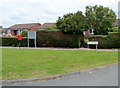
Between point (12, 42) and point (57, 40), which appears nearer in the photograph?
point (57, 40)

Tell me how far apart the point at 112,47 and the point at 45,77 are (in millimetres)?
17033

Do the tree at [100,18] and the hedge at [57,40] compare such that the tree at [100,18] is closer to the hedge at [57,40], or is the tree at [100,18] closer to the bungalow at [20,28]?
the hedge at [57,40]

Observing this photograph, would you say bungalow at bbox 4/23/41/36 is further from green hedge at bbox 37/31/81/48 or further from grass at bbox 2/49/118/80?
grass at bbox 2/49/118/80

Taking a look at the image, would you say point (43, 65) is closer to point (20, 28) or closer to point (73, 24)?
point (73, 24)

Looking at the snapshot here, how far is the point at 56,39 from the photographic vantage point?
2467cm

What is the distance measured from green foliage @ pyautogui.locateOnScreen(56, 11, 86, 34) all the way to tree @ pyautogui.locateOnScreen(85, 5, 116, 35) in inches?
203

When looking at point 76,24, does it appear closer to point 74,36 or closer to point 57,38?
point 74,36

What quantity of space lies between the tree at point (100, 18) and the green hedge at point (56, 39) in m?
6.10

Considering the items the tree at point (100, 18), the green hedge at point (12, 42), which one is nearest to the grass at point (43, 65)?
the green hedge at point (12, 42)

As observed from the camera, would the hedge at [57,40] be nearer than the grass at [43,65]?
No

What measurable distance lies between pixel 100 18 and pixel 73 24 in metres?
8.07

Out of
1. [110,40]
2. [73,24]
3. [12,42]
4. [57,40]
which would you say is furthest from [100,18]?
[12,42]

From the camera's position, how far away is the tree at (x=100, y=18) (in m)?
28.2

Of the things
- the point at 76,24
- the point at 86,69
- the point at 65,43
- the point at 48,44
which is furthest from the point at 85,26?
the point at 86,69
